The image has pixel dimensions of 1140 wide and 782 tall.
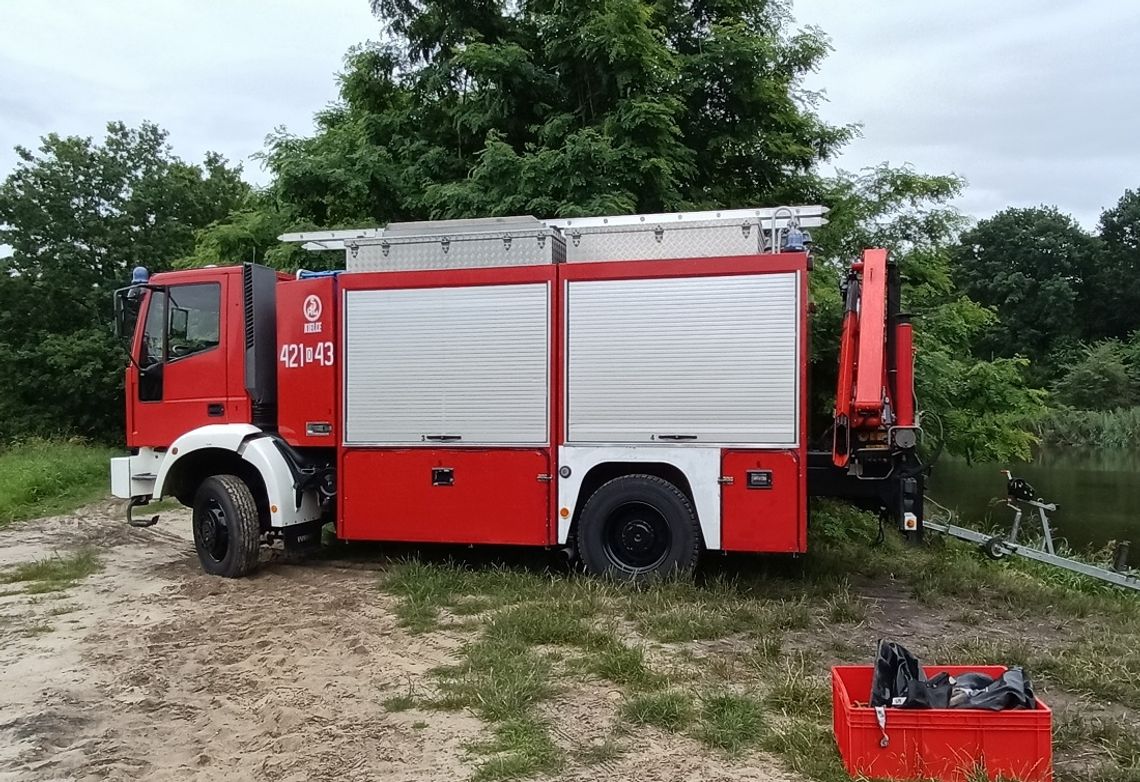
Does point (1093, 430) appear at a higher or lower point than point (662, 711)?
lower

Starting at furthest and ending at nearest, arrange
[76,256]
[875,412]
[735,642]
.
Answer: [76,256] → [875,412] → [735,642]

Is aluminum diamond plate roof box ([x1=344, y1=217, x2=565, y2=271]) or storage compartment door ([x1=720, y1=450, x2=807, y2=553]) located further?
aluminum diamond plate roof box ([x1=344, y1=217, x2=565, y2=271])

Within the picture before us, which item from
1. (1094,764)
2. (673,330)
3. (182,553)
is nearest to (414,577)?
(673,330)

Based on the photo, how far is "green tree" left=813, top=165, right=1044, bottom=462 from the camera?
12.7m

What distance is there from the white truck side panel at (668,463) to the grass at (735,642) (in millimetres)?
457

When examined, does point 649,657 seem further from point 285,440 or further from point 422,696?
point 285,440

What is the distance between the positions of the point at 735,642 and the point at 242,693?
9.84 feet

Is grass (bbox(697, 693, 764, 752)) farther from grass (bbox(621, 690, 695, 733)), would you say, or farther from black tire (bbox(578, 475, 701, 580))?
black tire (bbox(578, 475, 701, 580))

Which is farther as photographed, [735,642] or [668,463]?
[668,463]

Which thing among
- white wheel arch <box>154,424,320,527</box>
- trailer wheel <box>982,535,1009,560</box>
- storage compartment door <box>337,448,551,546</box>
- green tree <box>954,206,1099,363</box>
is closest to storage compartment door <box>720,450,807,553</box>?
storage compartment door <box>337,448,551,546</box>

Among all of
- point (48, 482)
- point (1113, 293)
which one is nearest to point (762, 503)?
point (48, 482)

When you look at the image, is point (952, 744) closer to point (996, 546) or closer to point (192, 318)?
point (996, 546)

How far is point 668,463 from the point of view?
22.9 feet

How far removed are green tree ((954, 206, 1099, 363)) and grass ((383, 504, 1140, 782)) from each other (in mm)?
53937
